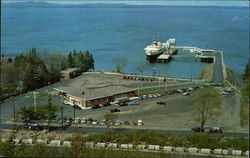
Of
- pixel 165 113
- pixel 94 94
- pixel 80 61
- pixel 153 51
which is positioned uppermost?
pixel 153 51

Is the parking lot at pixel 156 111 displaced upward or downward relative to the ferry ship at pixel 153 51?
downward

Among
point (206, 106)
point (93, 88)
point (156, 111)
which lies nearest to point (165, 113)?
point (156, 111)

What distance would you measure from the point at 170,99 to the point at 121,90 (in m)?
0.77

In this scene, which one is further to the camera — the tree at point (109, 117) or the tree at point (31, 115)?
the tree at point (109, 117)

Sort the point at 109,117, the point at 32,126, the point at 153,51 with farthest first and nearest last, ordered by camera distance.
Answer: the point at 153,51 → the point at 109,117 → the point at 32,126

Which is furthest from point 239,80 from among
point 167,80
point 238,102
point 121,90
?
point 121,90

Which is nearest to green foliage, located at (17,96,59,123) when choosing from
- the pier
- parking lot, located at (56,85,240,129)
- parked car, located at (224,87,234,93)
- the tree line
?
parking lot, located at (56,85,240,129)

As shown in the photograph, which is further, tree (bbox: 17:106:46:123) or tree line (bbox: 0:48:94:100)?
tree line (bbox: 0:48:94:100)

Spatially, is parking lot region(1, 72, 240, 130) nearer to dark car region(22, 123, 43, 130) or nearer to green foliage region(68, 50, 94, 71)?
dark car region(22, 123, 43, 130)

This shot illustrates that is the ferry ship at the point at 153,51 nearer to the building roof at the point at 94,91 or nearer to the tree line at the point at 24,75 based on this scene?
the tree line at the point at 24,75

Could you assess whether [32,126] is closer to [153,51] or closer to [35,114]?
[35,114]

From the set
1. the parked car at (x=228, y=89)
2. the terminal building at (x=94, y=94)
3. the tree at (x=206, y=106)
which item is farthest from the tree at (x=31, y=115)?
the parked car at (x=228, y=89)

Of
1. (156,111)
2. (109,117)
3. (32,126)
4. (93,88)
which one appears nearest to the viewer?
(32,126)

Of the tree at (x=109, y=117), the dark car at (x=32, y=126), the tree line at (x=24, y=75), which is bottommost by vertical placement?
the dark car at (x=32, y=126)
